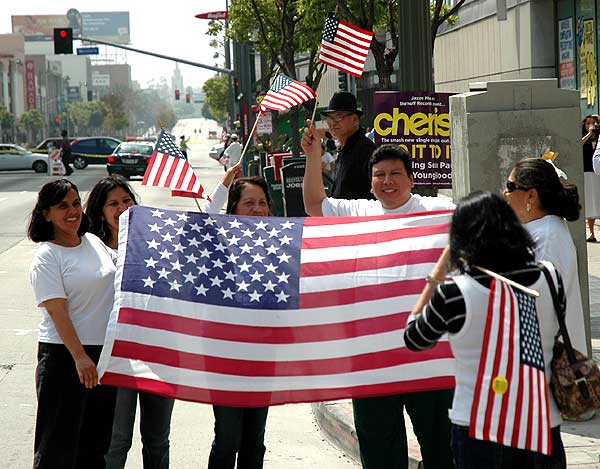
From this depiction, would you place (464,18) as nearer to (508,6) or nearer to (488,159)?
(508,6)

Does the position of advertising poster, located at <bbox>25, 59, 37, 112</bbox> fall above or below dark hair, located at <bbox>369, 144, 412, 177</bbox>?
above

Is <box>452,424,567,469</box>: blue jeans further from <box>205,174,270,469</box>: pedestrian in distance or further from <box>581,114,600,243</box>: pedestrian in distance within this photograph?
<box>581,114,600,243</box>: pedestrian in distance

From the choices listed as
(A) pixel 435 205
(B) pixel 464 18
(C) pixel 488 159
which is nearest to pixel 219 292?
(A) pixel 435 205

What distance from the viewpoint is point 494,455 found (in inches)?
156

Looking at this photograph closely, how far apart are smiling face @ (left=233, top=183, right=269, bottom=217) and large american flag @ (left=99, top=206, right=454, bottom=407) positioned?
0.85 ft

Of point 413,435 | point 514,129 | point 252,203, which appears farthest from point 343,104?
point 413,435

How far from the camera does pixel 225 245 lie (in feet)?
18.2

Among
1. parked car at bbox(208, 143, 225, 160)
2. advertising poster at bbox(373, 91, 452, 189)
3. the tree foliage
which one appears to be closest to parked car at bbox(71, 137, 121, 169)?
parked car at bbox(208, 143, 225, 160)

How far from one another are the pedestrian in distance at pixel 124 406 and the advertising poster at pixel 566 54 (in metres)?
17.9

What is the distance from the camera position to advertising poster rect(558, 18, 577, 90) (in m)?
22.6

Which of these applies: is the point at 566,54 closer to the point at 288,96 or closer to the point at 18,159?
the point at 288,96

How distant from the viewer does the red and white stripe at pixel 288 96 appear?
875cm

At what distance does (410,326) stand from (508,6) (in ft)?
72.3

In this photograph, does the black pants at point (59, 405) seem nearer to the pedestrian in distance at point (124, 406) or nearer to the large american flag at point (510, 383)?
the pedestrian in distance at point (124, 406)
